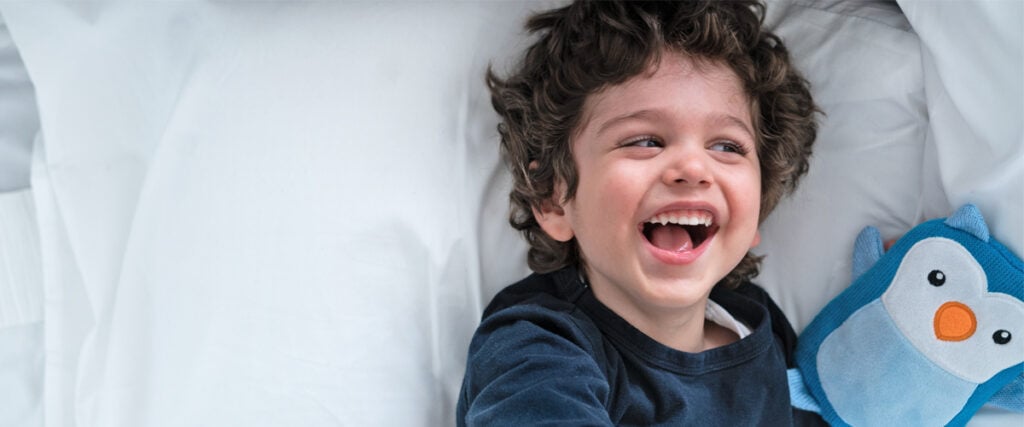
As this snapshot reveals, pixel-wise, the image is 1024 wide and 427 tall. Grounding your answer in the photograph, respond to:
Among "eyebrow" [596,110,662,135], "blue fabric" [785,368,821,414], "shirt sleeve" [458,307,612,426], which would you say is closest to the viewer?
"shirt sleeve" [458,307,612,426]

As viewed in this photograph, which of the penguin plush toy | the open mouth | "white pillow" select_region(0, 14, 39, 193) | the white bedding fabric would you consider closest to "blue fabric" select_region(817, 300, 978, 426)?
the penguin plush toy

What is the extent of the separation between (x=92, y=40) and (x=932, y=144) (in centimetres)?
98

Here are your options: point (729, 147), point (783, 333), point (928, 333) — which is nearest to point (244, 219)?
point (729, 147)

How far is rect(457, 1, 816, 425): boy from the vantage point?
110cm

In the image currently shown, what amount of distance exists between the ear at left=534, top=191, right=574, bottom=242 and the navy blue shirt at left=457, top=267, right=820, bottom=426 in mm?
49

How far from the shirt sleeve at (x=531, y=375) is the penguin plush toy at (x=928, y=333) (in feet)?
1.07

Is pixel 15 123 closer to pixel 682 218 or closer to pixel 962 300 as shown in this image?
pixel 682 218

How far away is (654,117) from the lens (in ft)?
3.70

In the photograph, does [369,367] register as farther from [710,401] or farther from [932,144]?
[932,144]

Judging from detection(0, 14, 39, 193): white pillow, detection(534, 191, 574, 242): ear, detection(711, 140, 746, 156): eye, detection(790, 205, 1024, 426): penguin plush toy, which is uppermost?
detection(0, 14, 39, 193): white pillow

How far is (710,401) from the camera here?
1.18 m

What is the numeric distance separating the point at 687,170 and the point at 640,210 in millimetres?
64

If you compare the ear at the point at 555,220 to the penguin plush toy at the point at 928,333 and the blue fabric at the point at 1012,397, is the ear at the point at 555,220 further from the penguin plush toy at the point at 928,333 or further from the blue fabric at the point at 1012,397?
the blue fabric at the point at 1012,397

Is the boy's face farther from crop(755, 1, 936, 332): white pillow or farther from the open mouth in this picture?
crop(755, 1, 936, 332): white pillow
